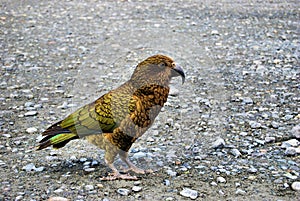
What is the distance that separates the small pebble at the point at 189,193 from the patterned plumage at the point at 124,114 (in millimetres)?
739

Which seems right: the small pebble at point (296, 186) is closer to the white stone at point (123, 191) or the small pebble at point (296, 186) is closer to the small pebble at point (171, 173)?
the small pebble at point (171, 173)

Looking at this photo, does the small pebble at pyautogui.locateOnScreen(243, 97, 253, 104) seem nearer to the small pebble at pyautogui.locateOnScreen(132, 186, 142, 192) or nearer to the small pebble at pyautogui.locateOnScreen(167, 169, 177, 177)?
the small pebble at pyautogui.locateOnScreen(167, 169, 177, 177)

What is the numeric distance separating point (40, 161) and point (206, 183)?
2.32 meters

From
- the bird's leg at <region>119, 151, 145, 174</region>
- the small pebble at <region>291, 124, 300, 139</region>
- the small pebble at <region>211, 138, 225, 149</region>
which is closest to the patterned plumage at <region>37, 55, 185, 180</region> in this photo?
the bird's leg at <region>119, 151, 145, 174</region>

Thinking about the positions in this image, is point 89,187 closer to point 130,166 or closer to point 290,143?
point 130,166

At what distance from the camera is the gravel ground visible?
588cm

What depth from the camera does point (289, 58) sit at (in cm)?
1073

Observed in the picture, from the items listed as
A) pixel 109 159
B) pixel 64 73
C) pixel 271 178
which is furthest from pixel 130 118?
pixel 64 73

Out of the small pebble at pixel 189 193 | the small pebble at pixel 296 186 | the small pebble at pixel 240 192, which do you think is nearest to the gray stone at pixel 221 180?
the small pebble at pixel 240 192

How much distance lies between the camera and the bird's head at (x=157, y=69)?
5719 mm

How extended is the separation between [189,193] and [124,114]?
1238mm

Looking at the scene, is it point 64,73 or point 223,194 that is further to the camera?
point 64,73

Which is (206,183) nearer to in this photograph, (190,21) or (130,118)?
(130,118)

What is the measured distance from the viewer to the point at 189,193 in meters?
5.60
